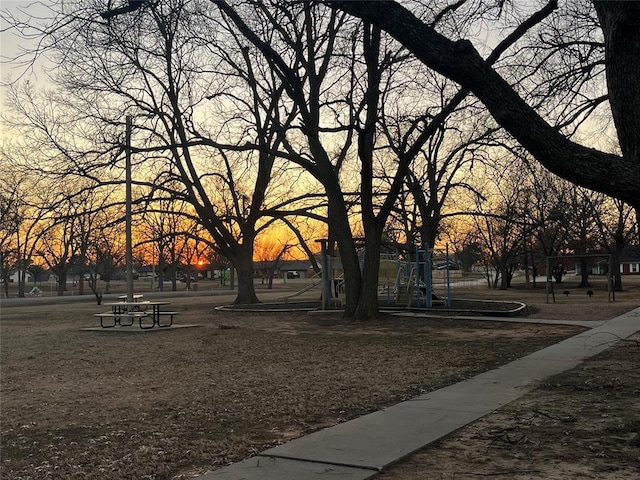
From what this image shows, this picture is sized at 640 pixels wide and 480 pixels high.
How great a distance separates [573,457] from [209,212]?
26.3 metres

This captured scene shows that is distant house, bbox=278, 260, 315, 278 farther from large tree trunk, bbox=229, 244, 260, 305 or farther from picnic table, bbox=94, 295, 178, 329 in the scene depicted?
picnic table, bbox=94, 295, 178, 329

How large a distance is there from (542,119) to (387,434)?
10.3 feet

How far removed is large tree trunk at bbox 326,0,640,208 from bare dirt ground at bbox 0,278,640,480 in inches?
90.2

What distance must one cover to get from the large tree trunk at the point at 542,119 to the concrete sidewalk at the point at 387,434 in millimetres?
2637

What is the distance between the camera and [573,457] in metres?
5.36

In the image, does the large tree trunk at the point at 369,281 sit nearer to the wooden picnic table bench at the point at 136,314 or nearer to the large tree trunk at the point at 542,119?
the wooden picnic table bench at the point at 136,314

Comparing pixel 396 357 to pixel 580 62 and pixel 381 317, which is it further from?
pixel 381 317

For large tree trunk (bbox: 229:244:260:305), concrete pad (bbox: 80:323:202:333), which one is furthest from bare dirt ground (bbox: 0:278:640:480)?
large tree trunk (bbox: 229:244:260:305)

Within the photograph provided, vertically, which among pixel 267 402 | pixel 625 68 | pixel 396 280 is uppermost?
pixel 625 68

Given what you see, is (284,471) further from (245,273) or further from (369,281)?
(245,273)

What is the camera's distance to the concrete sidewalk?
5000 mm

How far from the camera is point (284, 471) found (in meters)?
4.98

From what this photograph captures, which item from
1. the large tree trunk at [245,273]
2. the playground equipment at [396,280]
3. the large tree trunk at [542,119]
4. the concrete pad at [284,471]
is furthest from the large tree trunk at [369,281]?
the concrete pad at [284,471]

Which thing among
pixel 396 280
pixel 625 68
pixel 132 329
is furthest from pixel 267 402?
pixel 396 280
